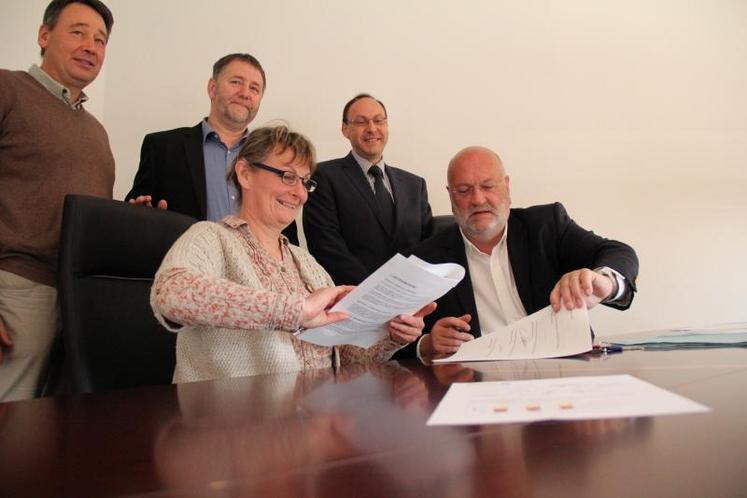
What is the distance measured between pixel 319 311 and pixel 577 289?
623 mm

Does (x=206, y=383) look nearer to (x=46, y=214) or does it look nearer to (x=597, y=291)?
(x=597, y=291)

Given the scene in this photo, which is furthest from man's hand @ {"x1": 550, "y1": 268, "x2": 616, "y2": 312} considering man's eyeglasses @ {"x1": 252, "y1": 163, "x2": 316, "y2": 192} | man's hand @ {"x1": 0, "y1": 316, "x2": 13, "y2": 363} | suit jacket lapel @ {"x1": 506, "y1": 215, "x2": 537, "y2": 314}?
man's hand @ {"x1": 0, "y1": 316, "x2": 13, "y2": 363}

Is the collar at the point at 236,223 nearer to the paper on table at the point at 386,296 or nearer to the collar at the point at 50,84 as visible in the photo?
the paper on table at the point at 386,296

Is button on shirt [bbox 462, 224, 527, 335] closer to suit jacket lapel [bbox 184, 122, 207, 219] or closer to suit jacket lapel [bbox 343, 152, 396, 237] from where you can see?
suit jacket lapel [bbox 343, 152, 396, 237]

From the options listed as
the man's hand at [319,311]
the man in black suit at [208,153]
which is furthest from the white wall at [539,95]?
→ the man's hand at [319,311]

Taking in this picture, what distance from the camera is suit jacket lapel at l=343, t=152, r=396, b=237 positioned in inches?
105

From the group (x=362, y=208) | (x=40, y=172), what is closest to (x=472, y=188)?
(x=362, y=208)

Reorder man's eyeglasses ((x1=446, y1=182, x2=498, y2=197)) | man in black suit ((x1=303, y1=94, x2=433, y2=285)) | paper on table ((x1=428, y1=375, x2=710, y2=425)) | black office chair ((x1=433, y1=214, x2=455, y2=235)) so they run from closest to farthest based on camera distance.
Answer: paper on table ((x1=428, y1=375, x2=710, y2=425)) < man's eyeglasses ((x1=446, y1=182, x2=498, y2=197)) < man in black suit ((x1=303, y1=94, x2=433, y2=285)) < black office chair ((x1=433, y1=214, x2=455, y2=235))

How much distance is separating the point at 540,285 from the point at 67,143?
5.70 feet

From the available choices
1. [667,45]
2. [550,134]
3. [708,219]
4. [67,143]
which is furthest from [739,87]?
[67,143]

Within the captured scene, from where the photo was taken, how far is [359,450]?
1.49 ft

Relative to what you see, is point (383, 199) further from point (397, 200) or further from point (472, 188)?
point (472, 188)

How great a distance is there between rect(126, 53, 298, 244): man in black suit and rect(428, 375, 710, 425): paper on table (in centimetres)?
196

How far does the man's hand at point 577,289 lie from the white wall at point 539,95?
5.65ft
